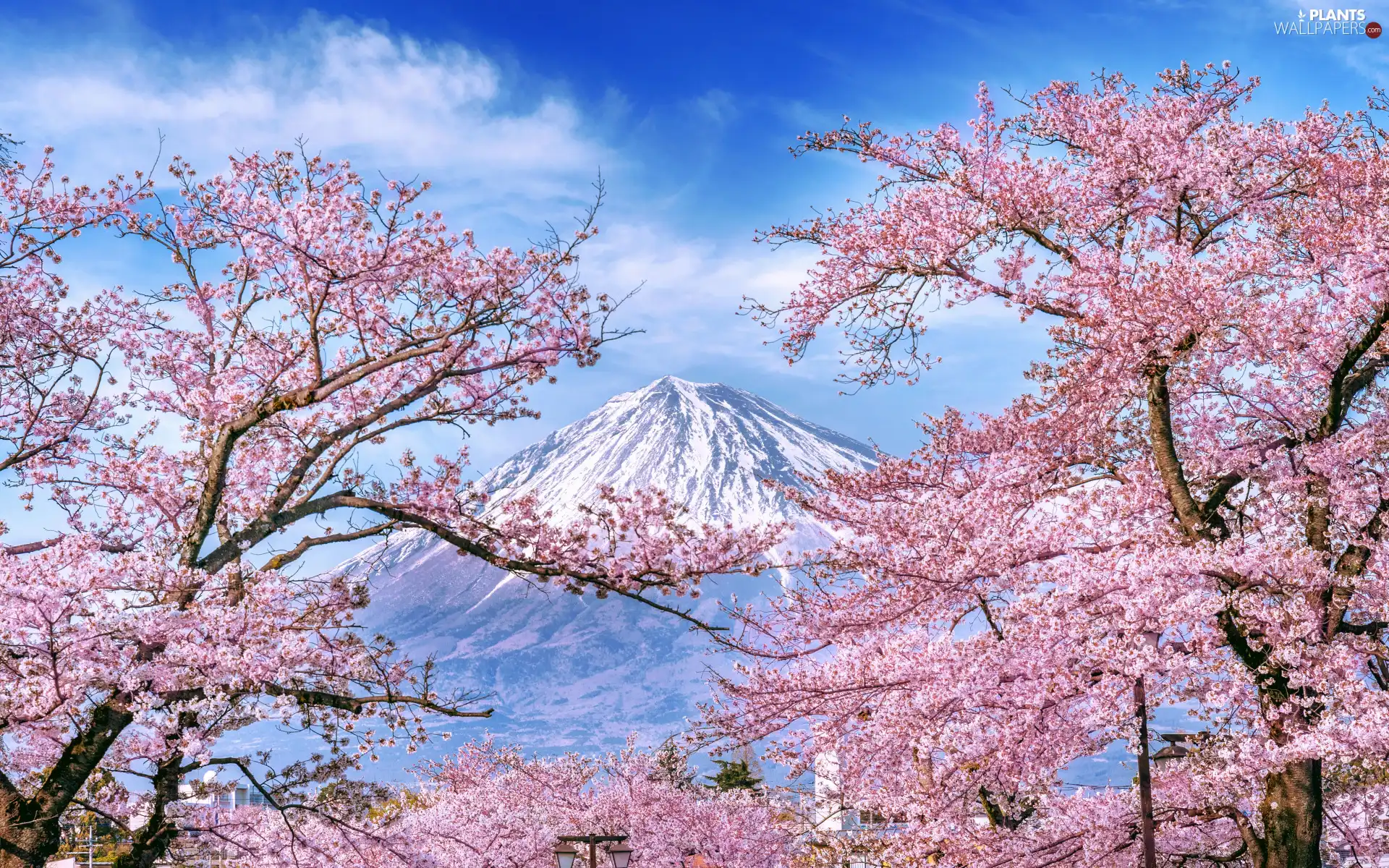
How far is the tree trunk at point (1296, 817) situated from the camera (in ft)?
34.3

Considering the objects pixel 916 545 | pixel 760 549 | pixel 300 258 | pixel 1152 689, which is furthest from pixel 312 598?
pixel 1152 689

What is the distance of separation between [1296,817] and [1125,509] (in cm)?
308

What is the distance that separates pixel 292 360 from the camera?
10.1 meters

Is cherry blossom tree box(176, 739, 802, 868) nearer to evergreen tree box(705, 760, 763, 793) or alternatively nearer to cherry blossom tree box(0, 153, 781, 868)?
evergreen tree box(705, 760, 763, 793)

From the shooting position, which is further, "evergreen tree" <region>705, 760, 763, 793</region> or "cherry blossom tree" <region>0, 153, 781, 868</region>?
"evergreen tree" <region>705, 760, 763, 793</region>

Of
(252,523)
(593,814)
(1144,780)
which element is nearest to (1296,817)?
(1144,780)

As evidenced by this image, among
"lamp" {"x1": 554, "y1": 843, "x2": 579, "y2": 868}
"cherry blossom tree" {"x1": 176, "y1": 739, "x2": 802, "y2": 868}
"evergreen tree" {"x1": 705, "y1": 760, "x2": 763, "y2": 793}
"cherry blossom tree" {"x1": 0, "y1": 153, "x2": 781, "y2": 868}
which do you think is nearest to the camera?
"cherry blossom tree" {"x1": 0, "y1": 153, "x2": 781, "y2": 868}

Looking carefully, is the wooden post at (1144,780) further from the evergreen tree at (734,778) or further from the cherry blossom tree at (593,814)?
the evergreen tree at (734,778)

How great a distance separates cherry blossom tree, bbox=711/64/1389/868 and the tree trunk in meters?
0.02

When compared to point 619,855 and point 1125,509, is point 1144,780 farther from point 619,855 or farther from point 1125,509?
point 619,855

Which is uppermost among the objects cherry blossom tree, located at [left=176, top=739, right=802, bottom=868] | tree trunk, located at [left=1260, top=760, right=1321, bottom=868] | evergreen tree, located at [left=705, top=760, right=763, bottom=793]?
evergreen tree, located at [left=705, top=760, right=763, bottom=793]

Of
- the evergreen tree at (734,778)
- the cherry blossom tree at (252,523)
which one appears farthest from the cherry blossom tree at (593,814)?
the cherry blossom tree at (252,523)

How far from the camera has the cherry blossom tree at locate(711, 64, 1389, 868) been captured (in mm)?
9711

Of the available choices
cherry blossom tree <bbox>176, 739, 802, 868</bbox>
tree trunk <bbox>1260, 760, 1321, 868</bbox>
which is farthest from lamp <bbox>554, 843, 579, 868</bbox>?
tree trunk <bbox>1260, 760, 1321, 868</bbox>
